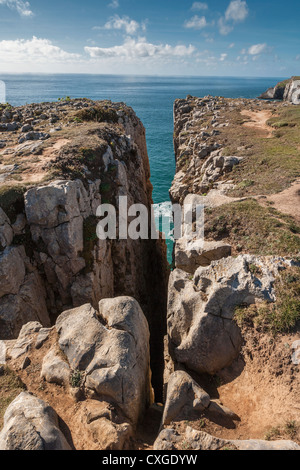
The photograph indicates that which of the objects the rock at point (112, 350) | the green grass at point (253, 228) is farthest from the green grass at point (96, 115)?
the rock at point (112, 350)

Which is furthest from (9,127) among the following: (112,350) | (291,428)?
(291,428)

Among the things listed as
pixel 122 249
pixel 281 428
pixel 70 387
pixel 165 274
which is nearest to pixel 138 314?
pixel 70 387

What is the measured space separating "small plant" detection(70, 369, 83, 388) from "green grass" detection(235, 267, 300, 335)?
26.5 ft

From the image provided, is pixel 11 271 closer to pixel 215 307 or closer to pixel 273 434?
pixel 215 307

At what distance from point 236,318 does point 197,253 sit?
5844 millimetres

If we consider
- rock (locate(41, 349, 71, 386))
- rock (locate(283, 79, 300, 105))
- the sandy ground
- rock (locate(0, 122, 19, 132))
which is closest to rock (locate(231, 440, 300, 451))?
rock (locate(41, 349, 71, 386))

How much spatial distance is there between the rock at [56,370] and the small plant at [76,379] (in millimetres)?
297

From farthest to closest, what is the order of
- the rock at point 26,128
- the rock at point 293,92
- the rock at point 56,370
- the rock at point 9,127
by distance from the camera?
the rock at point 293,92
the rock at point 9,127
the rock at point 26,128
the rock at point 56,370

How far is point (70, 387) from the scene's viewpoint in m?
11.2

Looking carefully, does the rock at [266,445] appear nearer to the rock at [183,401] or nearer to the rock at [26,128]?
the rock at [183,401]

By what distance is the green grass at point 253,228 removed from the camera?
16.3 meters

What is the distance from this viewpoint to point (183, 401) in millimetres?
10633

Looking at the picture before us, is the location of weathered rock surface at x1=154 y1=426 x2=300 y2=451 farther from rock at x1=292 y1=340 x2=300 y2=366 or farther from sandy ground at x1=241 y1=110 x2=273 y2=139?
sandy ground at x1=241 y1=110 x2=273 y2=139

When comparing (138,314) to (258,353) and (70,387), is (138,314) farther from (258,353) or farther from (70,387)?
(258,353)
